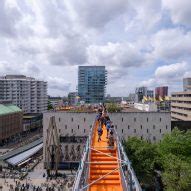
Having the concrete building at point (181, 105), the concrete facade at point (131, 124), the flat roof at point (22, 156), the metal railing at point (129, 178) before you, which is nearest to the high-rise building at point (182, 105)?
the concrete building at point (181, 105)

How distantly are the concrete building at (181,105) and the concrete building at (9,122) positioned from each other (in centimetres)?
6276

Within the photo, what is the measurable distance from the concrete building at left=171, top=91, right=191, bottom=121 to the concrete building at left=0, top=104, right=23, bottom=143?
62.8 meters

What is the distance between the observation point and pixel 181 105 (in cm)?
12250

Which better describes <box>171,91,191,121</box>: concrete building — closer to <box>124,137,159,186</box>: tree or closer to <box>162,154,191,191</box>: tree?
<box>124,137,159,186</box>: tree

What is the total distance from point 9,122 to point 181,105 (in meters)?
65.5

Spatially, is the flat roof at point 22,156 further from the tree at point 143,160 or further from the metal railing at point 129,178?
the metal railing at point 129,178

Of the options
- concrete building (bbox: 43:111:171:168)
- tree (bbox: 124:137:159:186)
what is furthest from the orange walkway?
concrete building (bbox: 43:111:171:168)

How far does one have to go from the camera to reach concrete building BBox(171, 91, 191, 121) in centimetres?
11481

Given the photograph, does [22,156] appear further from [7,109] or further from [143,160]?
[7,109]

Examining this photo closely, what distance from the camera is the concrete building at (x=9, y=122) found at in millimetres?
132375

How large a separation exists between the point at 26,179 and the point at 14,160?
1486 cm

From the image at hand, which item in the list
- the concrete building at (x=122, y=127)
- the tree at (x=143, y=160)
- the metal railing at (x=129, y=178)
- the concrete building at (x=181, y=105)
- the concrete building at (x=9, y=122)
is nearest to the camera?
the metal railing at (x=129, y=178)

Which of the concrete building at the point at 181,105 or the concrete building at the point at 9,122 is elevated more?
the concrete building at the point at 181,105

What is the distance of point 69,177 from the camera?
7612 centimetres
